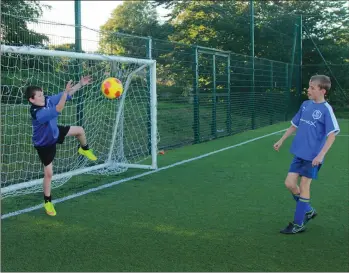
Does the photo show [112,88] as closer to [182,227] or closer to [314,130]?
[182,227]

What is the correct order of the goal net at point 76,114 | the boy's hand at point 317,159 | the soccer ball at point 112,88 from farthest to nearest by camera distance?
the goal net at point 76,114
the soccer ball at point 112,88
the boy's hand at point 317,159

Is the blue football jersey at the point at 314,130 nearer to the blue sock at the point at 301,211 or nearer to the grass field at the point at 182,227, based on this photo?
the blue sock at the point at 301,211

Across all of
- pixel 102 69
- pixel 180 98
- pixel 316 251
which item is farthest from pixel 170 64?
pixel 316 251

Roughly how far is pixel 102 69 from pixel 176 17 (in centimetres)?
2532

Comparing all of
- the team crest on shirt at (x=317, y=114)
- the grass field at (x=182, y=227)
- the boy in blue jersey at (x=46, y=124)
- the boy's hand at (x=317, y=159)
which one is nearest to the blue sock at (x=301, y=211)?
the grass field at (x=182, y=227)

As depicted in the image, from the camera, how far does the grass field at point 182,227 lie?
12.1ft

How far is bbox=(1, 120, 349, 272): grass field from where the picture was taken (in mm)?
3697

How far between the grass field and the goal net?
0.78m

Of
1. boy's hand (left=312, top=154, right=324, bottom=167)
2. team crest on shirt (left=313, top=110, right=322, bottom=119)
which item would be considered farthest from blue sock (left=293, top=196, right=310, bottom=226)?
team crest on shirt (left=313, top=110, right=322, bottom=119)

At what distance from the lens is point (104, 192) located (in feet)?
20.5

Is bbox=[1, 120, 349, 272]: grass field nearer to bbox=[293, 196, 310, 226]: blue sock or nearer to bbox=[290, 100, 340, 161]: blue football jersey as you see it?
bbox=[293, 196, 310, 226]: blue sock

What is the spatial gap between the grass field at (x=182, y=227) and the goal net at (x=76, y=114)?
778 millimetres

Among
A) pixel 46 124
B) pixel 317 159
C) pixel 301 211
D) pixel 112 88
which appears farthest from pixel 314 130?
pixel 112 88

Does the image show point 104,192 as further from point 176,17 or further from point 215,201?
point 176,17
